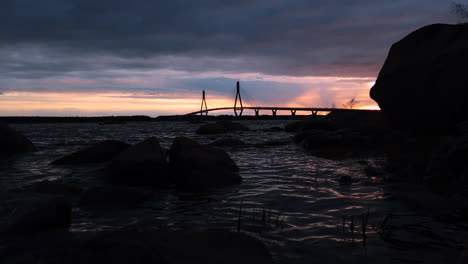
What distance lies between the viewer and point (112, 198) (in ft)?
17.2

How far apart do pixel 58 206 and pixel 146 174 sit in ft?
8.07

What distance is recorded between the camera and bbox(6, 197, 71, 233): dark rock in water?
13.0 ft

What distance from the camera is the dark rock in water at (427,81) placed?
10078 mm

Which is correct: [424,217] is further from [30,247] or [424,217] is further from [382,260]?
[30,247]

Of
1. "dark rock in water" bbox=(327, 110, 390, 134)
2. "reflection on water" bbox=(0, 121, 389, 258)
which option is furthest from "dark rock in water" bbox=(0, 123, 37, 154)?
"dark rock in water" bbox=(327, 110, 390, 134)

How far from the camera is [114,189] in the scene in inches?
213

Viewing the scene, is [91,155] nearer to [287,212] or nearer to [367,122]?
[287,212]

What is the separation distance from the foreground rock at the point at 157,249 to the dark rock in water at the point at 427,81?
974cm

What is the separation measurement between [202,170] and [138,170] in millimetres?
1293

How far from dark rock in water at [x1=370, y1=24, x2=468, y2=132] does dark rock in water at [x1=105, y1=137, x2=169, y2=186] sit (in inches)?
350

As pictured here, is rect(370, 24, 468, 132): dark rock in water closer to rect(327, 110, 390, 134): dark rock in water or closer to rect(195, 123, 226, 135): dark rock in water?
rect(327, 110, 390, 134): dark rock in water

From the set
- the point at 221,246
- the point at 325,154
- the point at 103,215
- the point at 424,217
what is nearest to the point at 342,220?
the point at 424,217

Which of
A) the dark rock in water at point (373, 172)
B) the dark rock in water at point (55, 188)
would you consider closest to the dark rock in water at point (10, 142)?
the dark rock in water at point (55, 188)

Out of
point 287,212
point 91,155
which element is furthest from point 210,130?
point 287,212
